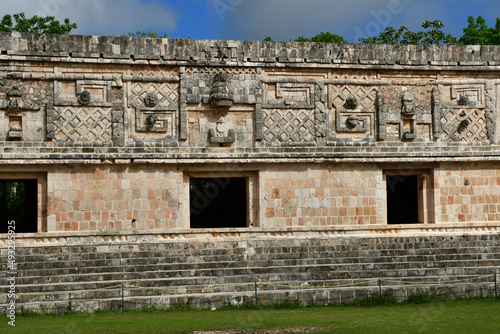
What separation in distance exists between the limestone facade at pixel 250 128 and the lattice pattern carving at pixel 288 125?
0.08 ft

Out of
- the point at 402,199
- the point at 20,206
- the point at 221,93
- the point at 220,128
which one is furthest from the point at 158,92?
the point at 20,206

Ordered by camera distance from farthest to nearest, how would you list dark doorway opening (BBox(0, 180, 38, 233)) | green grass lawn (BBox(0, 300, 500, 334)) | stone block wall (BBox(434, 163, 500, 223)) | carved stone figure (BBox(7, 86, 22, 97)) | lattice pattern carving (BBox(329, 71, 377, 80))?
dark doorway opening (BBox(0, 180, 38, 233)) → stone block wall (BBox(434, 163, 500, 223)) → lattice pattern carving (BBox(329, 71, 377, 80)) → carved stone figure (BBox(7, 86, 22, 97)) → green grass lawn (BBox(0, 300, 500, 334))

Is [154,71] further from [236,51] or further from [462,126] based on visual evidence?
[462,126]

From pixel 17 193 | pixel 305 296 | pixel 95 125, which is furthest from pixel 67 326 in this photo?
pixel 17 193

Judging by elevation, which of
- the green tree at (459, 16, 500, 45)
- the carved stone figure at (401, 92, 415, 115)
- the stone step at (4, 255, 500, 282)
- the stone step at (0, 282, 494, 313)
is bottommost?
the stone step at (0, 282, 494, 313)

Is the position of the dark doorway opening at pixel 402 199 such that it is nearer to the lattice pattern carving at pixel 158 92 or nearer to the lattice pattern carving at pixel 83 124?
the lattice pattern carving at pixel 158 92

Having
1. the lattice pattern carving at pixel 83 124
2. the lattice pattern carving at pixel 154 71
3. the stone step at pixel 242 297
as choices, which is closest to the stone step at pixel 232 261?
the stone step at pixel 242 297

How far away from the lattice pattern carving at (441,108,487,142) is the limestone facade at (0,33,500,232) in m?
0.03

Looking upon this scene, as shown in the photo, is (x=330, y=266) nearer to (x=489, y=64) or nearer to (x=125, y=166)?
(x=125, y=166)

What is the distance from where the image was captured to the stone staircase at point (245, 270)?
1198 cm

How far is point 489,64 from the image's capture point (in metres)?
16.1

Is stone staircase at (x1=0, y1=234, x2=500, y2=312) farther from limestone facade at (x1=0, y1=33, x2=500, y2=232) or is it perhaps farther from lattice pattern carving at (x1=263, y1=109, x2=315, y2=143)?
lattice pattern carving at (x1=263, y1=109, x2=315, y2=143)

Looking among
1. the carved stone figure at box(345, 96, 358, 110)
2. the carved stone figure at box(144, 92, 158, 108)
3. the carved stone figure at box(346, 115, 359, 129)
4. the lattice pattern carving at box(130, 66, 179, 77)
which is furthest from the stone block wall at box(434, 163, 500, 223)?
the carved stone figure at box(144, 92, 158, 108)

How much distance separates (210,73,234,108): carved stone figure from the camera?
48.0 ft
